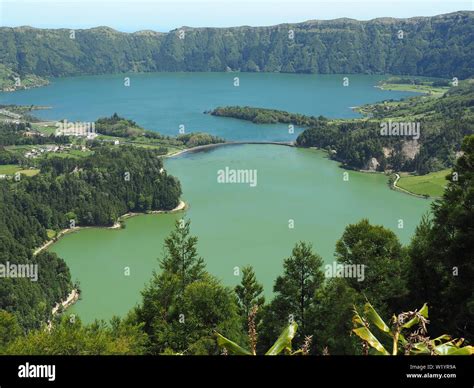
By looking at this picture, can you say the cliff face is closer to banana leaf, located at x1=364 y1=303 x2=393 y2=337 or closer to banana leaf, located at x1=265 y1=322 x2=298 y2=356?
banana leaf, located at x1=364 y1=303 x2=393 y2=337

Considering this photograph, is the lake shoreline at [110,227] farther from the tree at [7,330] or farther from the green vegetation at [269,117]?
the green vegetation at [269,117]

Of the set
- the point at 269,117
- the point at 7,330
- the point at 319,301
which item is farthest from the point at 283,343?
the point at 269,117

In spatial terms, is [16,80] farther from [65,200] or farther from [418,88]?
[65,200]

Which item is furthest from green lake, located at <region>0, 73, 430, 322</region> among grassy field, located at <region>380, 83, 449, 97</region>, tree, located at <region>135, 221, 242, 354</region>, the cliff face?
the cliff face

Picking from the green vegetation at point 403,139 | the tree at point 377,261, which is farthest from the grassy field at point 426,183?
the tree at point 377,261
